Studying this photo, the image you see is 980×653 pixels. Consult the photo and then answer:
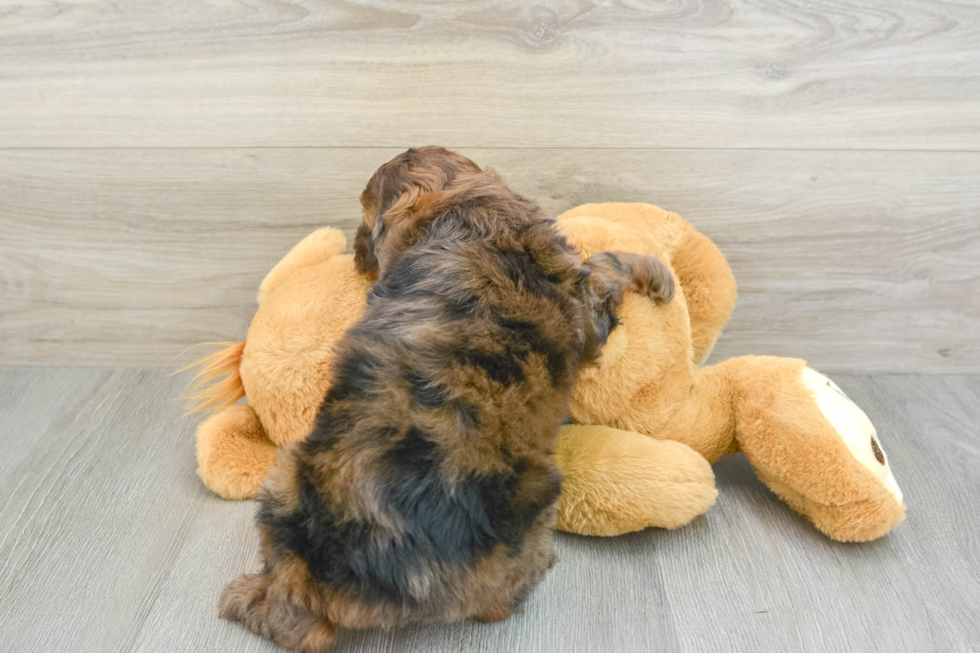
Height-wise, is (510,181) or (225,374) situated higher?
(510,181)

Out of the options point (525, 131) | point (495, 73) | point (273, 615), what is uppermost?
point (495, 73)

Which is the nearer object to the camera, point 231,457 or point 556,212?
point 231,457

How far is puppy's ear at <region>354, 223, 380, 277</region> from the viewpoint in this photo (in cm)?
126

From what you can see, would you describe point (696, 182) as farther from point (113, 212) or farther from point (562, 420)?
point (113, 212)

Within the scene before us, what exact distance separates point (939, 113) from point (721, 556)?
3.58 feet

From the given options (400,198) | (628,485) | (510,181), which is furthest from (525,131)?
(628,485)

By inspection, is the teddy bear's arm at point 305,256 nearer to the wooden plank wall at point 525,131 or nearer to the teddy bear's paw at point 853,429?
the wooden plank wall at point 525,131

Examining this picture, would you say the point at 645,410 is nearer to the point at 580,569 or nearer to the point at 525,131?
the point at 580,569

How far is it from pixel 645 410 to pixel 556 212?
21.4 inches

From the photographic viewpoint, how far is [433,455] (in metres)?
0.90

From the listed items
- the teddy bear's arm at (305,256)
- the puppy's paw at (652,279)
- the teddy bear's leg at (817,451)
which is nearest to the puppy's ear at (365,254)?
the teddy bear's arm at (305,256)

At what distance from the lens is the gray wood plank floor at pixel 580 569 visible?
3.45ft

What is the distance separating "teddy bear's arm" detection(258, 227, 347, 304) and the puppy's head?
164 millimetres

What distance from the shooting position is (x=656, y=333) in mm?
1251
